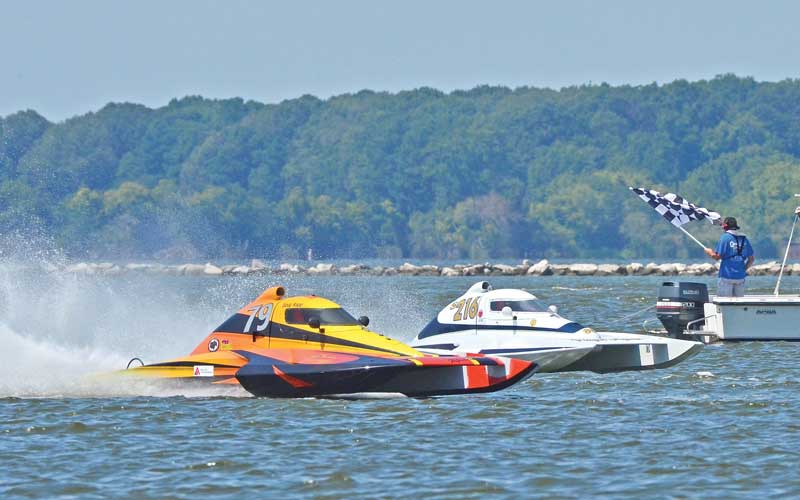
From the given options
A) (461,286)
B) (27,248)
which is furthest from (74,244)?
(461,286)

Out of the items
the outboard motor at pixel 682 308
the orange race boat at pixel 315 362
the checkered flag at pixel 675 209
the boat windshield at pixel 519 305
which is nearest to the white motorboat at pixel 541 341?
the boat windshield at pixel 519 305

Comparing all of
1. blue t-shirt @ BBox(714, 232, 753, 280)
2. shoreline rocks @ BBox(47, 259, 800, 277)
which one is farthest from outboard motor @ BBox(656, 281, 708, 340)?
shoreline rocks @ BBox(47, 259, 800, 277)

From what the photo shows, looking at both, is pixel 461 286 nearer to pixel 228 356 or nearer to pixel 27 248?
pixel 228 356

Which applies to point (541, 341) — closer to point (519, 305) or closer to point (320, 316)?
point (519, 305)

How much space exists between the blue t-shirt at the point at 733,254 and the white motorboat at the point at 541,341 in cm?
440

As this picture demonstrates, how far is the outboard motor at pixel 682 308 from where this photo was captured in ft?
97.8

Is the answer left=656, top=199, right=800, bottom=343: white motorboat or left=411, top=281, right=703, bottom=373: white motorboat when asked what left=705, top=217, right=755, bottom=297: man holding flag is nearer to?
left=656, top=199, right=800, bottom=343: white motorboat

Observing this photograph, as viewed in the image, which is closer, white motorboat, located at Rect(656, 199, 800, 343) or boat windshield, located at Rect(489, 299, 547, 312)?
boat windshield, located at Rect(489, 299, 547, 312)

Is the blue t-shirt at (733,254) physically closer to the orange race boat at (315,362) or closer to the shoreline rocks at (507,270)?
the orange race boat at (315,362)

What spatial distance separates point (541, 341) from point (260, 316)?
4.77m

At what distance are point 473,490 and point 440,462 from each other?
1.51 m

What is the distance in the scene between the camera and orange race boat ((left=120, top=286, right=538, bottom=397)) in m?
21.4

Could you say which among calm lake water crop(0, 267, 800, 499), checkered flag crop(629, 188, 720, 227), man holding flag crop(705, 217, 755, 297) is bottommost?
calm lake water crop(0, 267, 800, 499)

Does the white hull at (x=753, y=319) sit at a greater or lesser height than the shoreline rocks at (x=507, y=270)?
lesser
